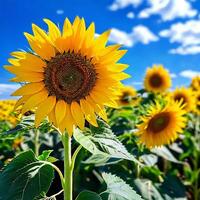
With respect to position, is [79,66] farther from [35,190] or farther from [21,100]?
[35,190]

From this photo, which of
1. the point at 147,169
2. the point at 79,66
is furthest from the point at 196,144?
the point at 79,66

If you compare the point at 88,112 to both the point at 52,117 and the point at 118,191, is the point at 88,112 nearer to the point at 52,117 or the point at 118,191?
the point at 52,117

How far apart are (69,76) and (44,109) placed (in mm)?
245

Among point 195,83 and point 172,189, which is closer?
point 172,189

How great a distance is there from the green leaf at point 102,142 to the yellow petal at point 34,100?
0.19m

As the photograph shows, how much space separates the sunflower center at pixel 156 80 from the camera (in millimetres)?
5844

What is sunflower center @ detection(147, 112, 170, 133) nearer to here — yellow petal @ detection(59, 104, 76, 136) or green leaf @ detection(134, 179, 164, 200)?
green leaf @ detection(134, 179, 164, 200)

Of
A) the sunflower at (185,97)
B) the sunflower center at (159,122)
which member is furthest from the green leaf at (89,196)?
the sunflower at (185,97)

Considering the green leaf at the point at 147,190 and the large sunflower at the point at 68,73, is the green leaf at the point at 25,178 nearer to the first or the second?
the large sunflower at the point at 68,73

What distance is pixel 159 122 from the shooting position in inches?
136

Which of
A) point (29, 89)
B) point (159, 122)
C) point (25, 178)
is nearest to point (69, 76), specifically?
point (29, 89)

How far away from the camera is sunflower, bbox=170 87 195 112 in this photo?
18.7ft

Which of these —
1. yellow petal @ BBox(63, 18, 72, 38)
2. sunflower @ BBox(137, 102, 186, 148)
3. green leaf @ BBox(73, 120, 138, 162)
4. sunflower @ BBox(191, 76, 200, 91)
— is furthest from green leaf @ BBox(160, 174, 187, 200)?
sunflower @ BBox(191, 76, 200, 91)

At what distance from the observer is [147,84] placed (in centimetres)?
584
